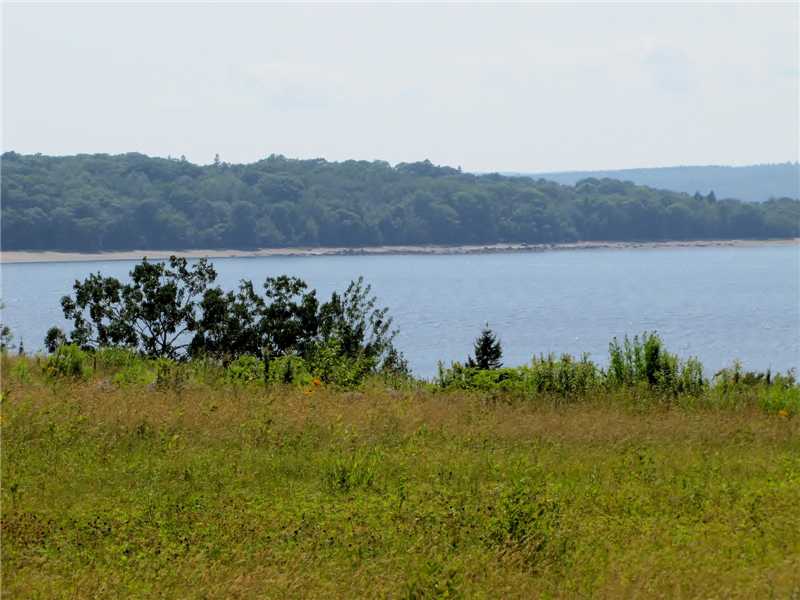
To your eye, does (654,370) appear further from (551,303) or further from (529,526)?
(551,303)

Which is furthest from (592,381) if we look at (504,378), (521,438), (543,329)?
(543,329)

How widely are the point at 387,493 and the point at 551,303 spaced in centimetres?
10799

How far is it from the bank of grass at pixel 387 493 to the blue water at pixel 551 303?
116ft

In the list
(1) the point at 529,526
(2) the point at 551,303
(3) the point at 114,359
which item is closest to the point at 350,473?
(1) the point at 529,526

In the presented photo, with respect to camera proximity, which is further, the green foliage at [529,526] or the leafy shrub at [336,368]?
the leafy shrub at [336,368]

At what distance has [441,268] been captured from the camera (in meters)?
189

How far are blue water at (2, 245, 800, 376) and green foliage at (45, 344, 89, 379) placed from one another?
34.6 meters

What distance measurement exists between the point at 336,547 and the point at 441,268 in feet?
593

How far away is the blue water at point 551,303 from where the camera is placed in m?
72.9

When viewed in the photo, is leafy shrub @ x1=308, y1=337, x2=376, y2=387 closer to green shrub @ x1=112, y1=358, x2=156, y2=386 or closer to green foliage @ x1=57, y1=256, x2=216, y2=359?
green shrub @ x1=112, y1=358, x2=156, y2=386

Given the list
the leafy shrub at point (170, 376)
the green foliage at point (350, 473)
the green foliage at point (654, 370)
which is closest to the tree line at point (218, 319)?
the leafy shrub at point (170, 376)

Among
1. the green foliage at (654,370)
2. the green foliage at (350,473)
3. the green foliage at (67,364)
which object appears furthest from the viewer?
the green foliage at (67,364)

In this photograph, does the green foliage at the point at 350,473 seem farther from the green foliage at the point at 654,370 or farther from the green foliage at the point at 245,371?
the green foliage at the point at 654,370

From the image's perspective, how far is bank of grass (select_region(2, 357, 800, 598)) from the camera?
7508 millimetres
